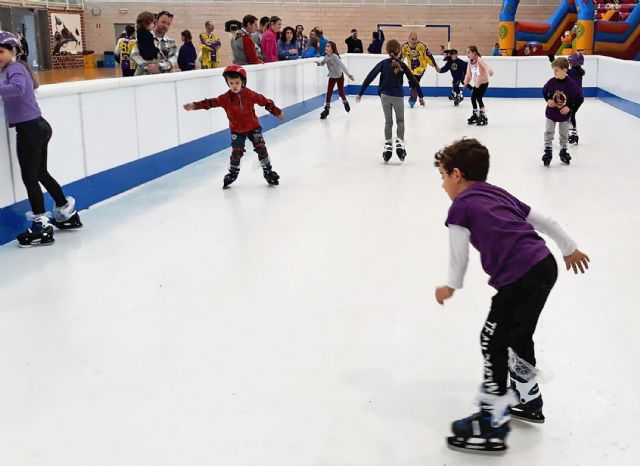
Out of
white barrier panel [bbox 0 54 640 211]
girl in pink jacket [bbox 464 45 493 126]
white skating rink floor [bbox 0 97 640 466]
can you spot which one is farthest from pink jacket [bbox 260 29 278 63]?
white skating rink floor [bbox 0 97 640 466]

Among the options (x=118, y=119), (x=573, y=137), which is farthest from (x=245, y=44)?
(x=573, y=137)

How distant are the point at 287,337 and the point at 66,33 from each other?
80.7 feet

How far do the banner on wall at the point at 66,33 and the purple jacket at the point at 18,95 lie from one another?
21.3m

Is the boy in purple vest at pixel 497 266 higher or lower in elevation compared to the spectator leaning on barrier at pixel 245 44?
lower

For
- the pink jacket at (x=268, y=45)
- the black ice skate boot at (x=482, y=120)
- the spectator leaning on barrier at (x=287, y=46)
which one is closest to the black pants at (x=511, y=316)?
the black ice skate boot at (x=482, y=120)

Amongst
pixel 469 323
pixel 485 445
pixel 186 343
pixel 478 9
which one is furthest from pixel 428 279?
pixel 478 9

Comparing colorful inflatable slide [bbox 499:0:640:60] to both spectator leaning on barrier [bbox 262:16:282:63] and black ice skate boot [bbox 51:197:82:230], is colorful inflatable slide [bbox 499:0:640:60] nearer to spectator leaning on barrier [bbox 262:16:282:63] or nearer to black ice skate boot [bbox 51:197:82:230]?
spectator leaning on barrier [bbox 262:16:282:63]

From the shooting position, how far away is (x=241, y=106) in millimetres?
6910

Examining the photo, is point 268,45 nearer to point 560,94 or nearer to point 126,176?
point 560,94

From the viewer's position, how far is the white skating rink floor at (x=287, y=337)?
2568mm

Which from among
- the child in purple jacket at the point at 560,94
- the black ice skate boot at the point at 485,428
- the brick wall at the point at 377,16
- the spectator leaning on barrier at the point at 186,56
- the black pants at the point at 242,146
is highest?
the brick wall at the point at 377,16

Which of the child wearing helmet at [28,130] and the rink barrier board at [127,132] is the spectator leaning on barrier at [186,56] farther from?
the child wearing helmet at [28,130]

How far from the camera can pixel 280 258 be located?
15.7 ft

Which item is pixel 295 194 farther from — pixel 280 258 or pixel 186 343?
pixel 186 343
